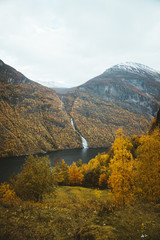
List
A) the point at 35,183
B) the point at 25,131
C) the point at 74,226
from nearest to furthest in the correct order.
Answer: the point at 74,226 < the point at 35,183 < the point at 25,131

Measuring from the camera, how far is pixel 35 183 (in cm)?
2047

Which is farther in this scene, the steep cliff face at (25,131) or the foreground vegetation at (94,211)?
the steep cliff face at (25,131)

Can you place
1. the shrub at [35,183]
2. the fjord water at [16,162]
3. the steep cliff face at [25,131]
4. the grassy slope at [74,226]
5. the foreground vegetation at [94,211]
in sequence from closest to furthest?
1. the grassy slope at [74,226]
2. the foreground vegetation at [94,211]
3. the shrub at [35,183]
4. the fjord water at [16,162]
5. the steep cliff face at [25,131]

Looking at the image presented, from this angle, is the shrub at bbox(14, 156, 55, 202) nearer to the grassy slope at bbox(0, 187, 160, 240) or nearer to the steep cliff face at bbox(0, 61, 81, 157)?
the grassy slope at bbox(0, 187, 160, 240)

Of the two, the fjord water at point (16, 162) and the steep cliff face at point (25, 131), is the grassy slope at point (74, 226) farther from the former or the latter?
the steep cliff face at point (25, 131)

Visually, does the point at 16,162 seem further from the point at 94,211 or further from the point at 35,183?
the point at 94,211

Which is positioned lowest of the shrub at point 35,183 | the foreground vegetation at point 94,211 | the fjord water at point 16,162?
the fjord water at point 16,162

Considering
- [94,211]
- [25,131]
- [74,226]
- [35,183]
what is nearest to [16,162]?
[25,131]

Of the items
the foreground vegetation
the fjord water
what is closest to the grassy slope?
the foreground vegetation

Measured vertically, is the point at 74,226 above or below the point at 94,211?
above

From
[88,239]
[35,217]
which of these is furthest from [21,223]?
[88,239]

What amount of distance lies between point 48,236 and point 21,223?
2169 mm

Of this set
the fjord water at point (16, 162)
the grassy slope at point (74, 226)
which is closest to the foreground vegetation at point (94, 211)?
the grassy slope at point (74, 226)

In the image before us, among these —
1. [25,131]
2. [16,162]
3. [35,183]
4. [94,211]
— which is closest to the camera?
[94,211]
